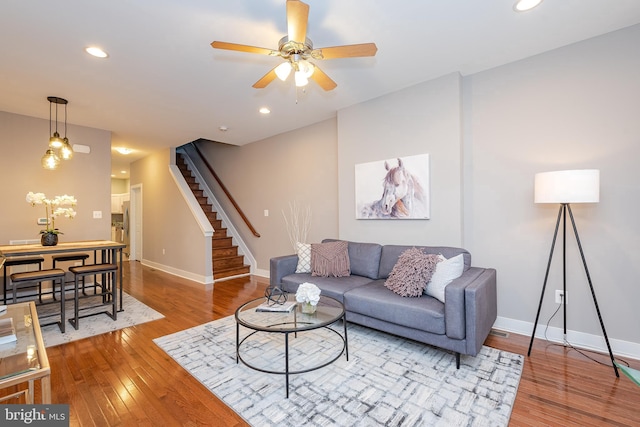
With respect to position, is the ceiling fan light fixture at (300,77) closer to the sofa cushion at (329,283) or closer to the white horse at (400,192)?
the white horse at (400,192)

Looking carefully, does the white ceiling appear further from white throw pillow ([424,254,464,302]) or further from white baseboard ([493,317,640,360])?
white baseboard ([493,317,640,360])

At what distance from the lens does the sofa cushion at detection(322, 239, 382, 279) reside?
3277 millimetres

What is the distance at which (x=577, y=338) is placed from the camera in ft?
8.25

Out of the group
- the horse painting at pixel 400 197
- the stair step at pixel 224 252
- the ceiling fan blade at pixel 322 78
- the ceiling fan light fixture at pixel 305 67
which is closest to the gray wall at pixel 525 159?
the horse painting at pixel 400 197

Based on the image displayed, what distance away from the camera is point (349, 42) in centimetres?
242

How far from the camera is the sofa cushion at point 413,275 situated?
2537mm

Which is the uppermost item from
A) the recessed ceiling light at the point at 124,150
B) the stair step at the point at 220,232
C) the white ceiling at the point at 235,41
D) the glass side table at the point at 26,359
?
the white ceiling at the point at 235,41

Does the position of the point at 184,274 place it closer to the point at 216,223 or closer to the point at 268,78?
the point at 216,223

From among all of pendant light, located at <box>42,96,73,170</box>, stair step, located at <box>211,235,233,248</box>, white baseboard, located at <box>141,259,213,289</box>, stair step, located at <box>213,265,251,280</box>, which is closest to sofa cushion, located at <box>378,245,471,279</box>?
white baseboard, located at <box>141,259,213,289</box>

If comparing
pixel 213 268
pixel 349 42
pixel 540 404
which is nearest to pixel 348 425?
pixel 540 404

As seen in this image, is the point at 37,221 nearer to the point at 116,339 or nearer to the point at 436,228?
the point at 116,339

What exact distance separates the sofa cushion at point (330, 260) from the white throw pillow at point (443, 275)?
3.53ft

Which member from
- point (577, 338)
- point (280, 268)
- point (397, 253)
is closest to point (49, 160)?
point (280, 268)

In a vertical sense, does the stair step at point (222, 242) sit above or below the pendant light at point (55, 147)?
below
